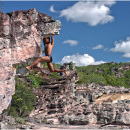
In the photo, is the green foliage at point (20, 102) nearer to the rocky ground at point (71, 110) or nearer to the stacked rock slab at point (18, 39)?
the rocky ground at point (71, 110)

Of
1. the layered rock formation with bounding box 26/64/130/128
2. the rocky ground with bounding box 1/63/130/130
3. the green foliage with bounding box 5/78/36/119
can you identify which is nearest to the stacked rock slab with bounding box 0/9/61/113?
the rocky ground with bounding box 1/63/130/130

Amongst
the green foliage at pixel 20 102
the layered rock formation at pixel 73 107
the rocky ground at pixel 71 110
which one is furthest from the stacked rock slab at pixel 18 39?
the green foliage at pixel 20 102

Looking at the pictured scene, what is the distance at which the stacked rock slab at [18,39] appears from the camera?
6195 millimetres

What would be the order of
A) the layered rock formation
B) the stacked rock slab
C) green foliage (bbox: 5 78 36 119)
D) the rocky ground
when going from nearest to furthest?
the stacked rock slab < the rocky ground < the layered rock formation < green foliage (bbox: 5 78 36 119)

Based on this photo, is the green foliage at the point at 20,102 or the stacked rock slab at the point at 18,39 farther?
the green foliage at the point at 20,102

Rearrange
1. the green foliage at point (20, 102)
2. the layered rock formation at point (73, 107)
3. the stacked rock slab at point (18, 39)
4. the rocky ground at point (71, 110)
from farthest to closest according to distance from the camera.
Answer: the green foliage at point (20, 102) < the layered rock formation at point (73, 107) < the rocky ground at point (71, 110) < the stacked rock slab at point (18, 39)

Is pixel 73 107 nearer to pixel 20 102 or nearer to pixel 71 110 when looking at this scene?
pixel 71 110

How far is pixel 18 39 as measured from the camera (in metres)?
6.75

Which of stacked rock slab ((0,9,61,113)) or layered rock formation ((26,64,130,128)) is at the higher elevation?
stacked rock slab ((0,9,61,113))

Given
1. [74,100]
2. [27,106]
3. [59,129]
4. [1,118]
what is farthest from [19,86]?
[74,100]

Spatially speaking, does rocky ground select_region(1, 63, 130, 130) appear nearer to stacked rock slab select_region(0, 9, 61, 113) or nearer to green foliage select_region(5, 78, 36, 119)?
green foliage select_region(5, 78, 36, 119)

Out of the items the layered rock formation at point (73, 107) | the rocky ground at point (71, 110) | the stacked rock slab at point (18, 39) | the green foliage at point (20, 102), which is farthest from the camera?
the green foliage at point (20, 102)

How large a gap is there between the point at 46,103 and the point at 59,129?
342 inches

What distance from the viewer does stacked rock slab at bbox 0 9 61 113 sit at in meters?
6.20
